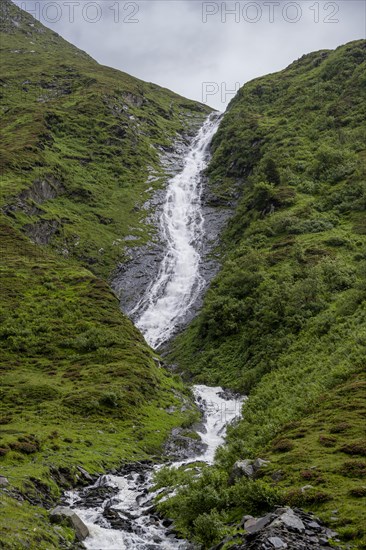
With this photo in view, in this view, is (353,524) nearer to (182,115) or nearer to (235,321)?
(235,321)

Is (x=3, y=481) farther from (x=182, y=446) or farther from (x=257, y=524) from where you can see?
(x=182, y=446)

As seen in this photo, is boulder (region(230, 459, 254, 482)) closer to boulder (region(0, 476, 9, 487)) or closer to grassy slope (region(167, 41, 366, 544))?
grassy slope (region(167, 41, 366, 544))

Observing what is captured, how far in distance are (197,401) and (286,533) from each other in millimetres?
33319

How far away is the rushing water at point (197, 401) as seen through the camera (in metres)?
19.2

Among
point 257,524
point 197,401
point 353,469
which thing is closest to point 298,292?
point 197,401

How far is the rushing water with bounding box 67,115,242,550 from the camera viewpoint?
1917 cm

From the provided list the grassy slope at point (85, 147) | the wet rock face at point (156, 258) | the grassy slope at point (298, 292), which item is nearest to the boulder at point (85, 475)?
the grassy slope at point (298, 292)

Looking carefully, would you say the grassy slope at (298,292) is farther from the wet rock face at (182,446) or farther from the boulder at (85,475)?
the boulder at (85,475)

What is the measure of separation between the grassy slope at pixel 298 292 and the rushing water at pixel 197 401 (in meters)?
3.65

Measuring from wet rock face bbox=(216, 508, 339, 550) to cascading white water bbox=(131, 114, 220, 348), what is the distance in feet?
160

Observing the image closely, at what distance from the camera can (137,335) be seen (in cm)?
5125

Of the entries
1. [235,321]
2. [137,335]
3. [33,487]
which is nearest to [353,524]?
[33,487]

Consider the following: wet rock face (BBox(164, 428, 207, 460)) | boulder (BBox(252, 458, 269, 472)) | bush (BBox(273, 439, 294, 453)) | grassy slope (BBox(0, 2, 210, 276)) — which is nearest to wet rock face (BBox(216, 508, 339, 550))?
boulder (BBox(252, 458, 269, 472))

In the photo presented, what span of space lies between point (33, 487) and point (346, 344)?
901 inches
